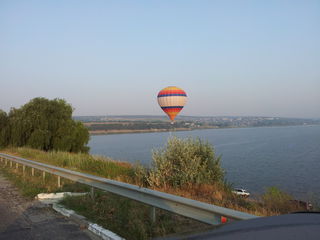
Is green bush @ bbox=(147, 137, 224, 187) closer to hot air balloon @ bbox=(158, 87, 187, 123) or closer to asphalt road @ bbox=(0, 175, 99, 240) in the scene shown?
asphalt road @ bbox=(0, 175, 99, 240)

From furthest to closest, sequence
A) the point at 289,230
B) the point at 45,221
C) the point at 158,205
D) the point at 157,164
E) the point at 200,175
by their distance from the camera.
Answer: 1. the point at 157,164
2. the point at 200,175
3. the point at 45,221
4. the point at 158,205
5. the point at 289,230

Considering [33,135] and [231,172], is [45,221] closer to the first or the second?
[33,135]

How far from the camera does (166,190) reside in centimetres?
760

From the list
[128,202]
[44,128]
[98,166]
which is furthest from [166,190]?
[44,128]

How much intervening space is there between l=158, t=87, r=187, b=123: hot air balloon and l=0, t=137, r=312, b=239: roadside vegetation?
12120 millimetres

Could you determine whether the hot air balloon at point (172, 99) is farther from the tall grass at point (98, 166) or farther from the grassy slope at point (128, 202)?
the grassy slope at point (128, 202)

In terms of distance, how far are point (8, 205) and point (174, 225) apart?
4640 millimetres

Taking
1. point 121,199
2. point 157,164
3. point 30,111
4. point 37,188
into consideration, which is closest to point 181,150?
point 157,164

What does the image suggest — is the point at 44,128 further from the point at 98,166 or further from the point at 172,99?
the point at 98,166

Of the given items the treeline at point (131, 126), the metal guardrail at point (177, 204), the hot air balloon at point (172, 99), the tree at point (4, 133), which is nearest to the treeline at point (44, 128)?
the tree at point (4, 133)

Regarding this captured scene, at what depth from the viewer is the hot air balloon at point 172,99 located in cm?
2439

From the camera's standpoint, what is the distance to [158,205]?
16.9 ft

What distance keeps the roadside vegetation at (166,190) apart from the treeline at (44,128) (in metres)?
19.3

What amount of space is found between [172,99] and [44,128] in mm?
15236
